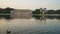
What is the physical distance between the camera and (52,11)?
3.42 m

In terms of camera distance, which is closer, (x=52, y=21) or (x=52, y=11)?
(x=52, y=11)

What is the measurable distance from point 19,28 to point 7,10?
0.43m

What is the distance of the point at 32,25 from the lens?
349cm

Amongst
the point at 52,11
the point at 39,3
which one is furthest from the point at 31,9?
the point at 52,11

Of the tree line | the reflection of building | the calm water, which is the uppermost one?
the tree line

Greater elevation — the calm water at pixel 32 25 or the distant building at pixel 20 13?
the distant building at pixel 20 13

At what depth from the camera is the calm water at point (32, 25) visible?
11.1 ft

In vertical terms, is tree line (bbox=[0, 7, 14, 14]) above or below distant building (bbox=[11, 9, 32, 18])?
above

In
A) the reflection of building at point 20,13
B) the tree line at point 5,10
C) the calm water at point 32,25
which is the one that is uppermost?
the tree line at point 5,10

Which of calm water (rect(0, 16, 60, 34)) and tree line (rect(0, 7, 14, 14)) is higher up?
tree line (rect(0, 7, 14, 14))

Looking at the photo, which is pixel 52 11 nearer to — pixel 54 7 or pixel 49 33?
pixel 54 7

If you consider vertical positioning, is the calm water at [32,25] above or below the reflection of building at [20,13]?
below

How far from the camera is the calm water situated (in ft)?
11.1

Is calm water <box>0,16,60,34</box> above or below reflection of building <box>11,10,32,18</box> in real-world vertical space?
below
